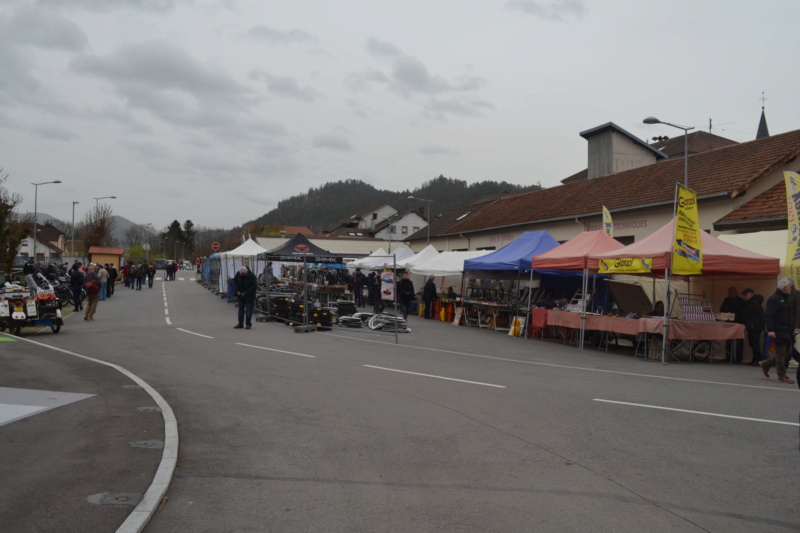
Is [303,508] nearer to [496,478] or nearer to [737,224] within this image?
[496,478]

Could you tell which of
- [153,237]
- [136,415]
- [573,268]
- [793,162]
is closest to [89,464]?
[136,415]

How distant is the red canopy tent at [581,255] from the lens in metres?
17.2

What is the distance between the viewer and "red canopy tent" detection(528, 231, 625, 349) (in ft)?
56.3

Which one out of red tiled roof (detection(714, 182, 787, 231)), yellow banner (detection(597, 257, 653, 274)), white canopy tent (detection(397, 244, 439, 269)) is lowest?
yellow banner (detection(597, 257, 653, 274))

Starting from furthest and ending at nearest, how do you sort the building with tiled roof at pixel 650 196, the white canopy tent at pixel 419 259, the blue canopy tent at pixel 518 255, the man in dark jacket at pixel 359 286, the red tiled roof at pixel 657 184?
the man in dark jacket at pixel 359 286
the white canopy tent at pixel 419 259
the blue canopy tent at pixel 518 255
the red tiled roof at pixel 657 184
the building with tiled roof at pixel 650 196

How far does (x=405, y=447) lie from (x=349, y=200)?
475 feet

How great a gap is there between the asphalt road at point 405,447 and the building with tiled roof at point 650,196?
928 centimetres

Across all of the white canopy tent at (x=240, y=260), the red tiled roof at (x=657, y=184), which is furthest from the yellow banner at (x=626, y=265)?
the white canopy tent at (x=240, y=260)

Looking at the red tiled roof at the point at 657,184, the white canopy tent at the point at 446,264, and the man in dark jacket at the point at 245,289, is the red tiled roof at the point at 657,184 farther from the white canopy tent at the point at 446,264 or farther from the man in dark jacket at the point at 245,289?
the man in dark jacket at the point at 245,289

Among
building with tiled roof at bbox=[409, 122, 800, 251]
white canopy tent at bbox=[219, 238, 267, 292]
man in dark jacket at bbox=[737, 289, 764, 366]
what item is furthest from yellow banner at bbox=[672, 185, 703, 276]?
white canopy tent at bbox=[219, 238, 267, 292]

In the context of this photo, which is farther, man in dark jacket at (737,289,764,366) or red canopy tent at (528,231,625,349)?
red canopy tent at (528,231,625,349)

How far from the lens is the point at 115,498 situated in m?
4.67

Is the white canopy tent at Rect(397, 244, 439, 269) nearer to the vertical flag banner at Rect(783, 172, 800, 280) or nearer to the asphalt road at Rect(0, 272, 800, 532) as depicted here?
the asphalt road at Rect(0, 272, 800, 532)

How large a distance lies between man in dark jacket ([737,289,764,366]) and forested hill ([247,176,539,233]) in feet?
320
